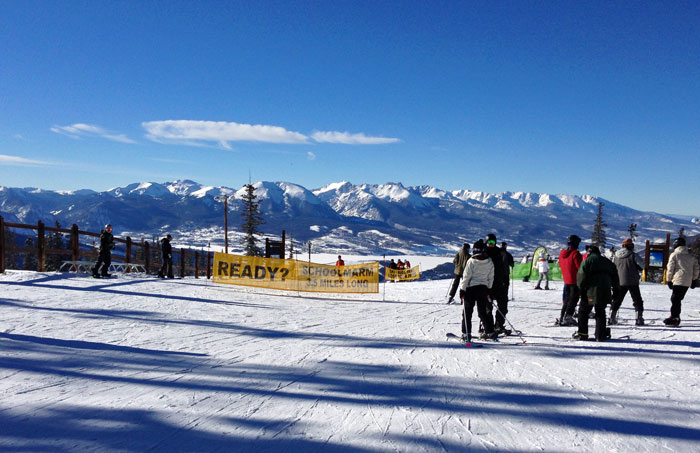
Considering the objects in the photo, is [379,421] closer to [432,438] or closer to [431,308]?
[432,438]

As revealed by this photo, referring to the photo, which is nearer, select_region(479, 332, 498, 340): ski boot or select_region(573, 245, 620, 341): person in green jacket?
select_region(573, 245, 620, 341): person in green jacket

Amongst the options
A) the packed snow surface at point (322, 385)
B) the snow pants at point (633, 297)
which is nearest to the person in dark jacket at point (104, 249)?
the packed snow surface at point (322, 385)

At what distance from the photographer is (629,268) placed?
29.3 feet

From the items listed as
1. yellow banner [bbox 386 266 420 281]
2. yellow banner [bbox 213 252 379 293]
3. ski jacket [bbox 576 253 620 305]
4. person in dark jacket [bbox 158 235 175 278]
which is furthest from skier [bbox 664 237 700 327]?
yellow banner [bbox 386 266 420 281]

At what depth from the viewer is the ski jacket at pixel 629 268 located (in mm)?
8867

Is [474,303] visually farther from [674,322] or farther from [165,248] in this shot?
[165,248]

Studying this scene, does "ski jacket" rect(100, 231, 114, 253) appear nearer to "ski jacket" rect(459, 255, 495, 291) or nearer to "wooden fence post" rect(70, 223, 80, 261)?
"wooden fence post" rect(70, 223, 80, 261)

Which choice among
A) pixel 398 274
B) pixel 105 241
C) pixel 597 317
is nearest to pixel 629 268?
pixel 597 317

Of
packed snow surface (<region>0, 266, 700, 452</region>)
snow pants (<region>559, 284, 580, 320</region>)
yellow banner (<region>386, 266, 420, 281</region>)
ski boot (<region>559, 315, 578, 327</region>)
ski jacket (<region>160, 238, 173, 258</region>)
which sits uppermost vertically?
ski jacket (<region>160, 238, 173, 258</region>)

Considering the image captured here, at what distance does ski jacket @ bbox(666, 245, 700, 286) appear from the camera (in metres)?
8.55

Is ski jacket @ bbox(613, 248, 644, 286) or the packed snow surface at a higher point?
ski jacket @ bbox(613, 248, 644, 286)

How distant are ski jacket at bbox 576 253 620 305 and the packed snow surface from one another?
803 millimetres

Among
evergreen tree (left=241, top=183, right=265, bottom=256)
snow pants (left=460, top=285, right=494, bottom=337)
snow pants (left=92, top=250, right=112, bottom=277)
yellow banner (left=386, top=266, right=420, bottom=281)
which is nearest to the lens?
snow pants (left=460, top=285, right=494, bottom=337)

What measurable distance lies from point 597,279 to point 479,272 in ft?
6.29
